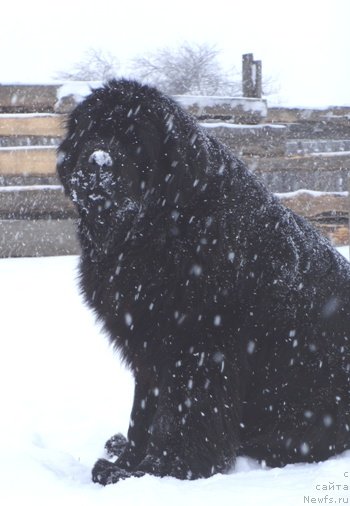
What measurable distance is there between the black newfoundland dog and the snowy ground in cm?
17

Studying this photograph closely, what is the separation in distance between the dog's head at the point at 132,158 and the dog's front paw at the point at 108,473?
2.99 ft

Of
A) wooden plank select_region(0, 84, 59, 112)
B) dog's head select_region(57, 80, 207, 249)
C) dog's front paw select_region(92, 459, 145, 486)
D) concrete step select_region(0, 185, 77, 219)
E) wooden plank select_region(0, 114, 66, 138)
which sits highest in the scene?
dog's head select_region(57, 80, 207, 249)

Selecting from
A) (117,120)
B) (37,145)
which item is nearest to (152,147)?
(117,120)

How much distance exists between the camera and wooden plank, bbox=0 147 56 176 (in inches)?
289

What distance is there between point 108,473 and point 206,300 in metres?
0.77

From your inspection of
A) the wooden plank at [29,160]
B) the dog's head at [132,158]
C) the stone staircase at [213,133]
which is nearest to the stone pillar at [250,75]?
the stone staircase at [213,133]

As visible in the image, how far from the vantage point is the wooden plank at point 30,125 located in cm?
737

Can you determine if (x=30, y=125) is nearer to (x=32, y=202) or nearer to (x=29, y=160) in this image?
(x=29, y=160)

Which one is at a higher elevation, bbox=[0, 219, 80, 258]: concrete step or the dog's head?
the dog's head

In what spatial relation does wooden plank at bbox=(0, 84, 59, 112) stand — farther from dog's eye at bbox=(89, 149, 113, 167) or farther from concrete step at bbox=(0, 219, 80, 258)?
dog's eye at bbox=(89, 149, 113, 167)

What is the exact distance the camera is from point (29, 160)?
24.2 ft

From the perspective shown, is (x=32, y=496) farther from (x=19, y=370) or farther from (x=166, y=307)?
(x=19, y=370)

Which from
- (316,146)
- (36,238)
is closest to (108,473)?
(36,238)

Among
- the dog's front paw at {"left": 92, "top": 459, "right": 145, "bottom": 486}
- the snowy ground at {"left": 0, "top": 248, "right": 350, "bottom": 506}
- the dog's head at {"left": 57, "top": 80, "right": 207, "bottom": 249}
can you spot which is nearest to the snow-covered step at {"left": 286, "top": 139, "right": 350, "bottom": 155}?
the snowy ground at {"left": 0, "top": 248, "right": 350, "bottom": 506}
